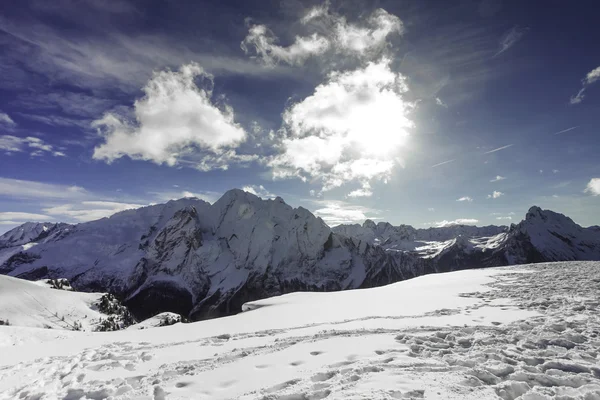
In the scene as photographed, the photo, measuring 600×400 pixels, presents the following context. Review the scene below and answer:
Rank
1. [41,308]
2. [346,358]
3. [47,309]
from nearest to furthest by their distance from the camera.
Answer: [346,358] < [41,308] < [47,309]

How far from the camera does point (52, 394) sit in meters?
6.85

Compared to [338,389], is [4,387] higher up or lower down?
lower down

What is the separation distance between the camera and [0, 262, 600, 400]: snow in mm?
5773

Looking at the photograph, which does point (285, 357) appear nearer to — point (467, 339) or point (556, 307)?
point (467, 339)

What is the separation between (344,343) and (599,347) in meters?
6.54

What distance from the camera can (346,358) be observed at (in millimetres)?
7484

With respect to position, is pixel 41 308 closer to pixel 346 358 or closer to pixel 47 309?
pixel 47 309

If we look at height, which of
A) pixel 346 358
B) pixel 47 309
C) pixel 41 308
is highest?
pixel 346 358

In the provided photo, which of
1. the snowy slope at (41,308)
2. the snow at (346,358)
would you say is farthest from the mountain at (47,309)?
the snow at (346,358)

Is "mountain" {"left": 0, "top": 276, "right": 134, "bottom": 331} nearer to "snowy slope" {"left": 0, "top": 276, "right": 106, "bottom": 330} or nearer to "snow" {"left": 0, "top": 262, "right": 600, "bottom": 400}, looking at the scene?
"snowy slope" {"left": 0, "top": 276, "right": 106, "bottom": 330}

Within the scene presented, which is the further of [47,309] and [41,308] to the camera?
[47,309]

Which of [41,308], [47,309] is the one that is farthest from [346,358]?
[41,308]

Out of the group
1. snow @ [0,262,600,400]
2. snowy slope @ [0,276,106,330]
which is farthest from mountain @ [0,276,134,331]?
snow @ [0,262,600,400]

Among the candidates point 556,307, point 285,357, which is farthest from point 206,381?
point 556,307
